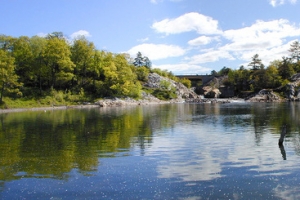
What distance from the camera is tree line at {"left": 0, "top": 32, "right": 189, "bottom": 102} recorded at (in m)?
112

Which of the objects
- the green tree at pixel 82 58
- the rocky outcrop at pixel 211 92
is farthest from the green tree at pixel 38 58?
the rocky outcrop at pixel 211 92

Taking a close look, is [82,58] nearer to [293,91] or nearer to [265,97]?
[265,97]

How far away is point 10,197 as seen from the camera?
52.5 ft

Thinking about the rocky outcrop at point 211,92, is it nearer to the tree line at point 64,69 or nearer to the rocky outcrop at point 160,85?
the rocky outcrop at point 160,85

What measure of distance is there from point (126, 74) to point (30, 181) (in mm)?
119619

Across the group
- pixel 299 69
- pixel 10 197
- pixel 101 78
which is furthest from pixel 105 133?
pixel 299 69

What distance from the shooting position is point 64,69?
390ft

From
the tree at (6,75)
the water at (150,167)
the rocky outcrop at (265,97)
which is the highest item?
the tree at (6,75)

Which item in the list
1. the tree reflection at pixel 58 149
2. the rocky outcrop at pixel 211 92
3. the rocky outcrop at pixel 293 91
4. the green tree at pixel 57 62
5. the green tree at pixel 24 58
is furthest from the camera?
the rocky outcrop at pixel 211 92

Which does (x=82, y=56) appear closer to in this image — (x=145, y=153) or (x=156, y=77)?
(x=156, y=77)

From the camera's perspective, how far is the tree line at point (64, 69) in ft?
369

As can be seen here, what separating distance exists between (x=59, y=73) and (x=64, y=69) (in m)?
4.24

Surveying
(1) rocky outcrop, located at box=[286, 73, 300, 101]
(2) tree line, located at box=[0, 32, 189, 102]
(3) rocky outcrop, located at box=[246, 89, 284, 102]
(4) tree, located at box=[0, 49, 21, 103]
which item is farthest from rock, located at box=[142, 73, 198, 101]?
(4) tree, located at box=[0, 49, 21, 103]

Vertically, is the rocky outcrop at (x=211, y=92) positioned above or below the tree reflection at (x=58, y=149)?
above
